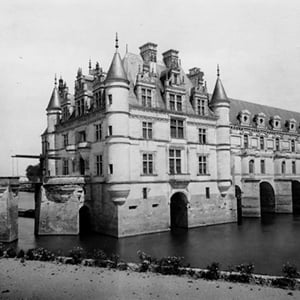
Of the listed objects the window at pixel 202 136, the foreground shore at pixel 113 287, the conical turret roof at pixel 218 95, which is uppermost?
the conical turret roof at pixel 218 95

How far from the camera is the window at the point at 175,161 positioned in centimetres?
3328

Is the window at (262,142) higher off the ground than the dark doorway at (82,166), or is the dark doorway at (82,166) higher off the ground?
the window at (262,142)

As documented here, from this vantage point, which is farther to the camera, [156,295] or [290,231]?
[290,231]

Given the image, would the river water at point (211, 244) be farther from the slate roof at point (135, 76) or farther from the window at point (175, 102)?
the slate roof at point (135, 76)

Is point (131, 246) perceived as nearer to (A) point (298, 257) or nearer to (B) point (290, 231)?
(A) point (298, 257)

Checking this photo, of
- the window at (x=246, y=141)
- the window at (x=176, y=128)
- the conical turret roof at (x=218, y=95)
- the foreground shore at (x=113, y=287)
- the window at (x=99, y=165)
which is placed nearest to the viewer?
the foreground shore at (x=113, y=287)

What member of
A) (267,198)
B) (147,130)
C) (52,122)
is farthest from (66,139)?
(267,198)

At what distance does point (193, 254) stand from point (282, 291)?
9.90 metres

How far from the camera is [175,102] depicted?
33.8 metres

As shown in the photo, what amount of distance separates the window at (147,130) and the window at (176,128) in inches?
104

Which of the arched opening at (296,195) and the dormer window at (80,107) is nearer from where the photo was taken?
the dormer window at (80,107)

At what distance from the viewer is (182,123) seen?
34.3 meters

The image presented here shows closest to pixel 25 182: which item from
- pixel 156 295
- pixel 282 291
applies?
pixel 156 295

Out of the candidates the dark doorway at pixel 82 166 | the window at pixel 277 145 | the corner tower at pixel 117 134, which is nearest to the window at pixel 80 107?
the dark doorway at pixel 82 166
